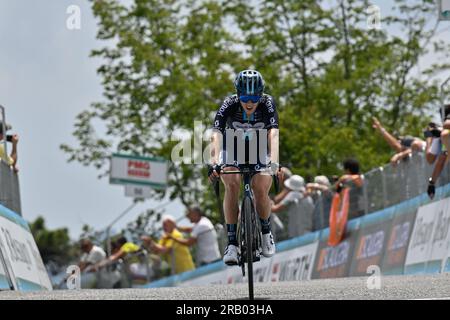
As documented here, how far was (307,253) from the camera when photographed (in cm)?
2100

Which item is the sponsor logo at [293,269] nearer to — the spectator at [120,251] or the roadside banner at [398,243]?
the roadside banner at [398,243]

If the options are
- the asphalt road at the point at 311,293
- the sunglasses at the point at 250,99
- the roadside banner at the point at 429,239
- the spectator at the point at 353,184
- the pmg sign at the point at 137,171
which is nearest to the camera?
the asphalt road at the point at 311,293

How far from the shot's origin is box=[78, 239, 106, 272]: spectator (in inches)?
912

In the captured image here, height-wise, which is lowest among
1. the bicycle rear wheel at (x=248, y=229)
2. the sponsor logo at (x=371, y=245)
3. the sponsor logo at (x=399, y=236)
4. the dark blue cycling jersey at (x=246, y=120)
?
the sponsor logo at (x=371, y=245)

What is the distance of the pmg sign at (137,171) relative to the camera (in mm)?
28781

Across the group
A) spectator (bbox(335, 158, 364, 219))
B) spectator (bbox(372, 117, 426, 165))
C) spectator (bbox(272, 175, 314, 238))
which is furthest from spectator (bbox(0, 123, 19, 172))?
spectator (bbox(372, 117, 426, 165))

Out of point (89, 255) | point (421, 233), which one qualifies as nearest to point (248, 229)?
point (421, 233)

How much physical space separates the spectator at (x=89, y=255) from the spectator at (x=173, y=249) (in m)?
0.90

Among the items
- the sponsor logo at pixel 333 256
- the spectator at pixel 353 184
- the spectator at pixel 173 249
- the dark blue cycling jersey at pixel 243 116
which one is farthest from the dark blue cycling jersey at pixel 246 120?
the spectator at pixel 173 249

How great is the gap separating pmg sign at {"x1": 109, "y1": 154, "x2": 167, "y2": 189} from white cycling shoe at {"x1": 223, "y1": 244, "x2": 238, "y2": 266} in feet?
53.8

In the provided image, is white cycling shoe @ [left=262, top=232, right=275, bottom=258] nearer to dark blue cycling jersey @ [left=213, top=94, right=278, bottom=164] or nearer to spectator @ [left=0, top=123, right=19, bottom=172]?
dark blue cycling jersey @ [left=213, top=94, right=278, bottom=164]

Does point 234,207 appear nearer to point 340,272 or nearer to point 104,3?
point 340,272

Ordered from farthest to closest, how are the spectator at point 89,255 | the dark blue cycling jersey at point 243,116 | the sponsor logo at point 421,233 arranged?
1. the spectator at point 89,255
2. the sponsor logo at point 421,233
3. the dark blue cycling jersey at point 243,116
